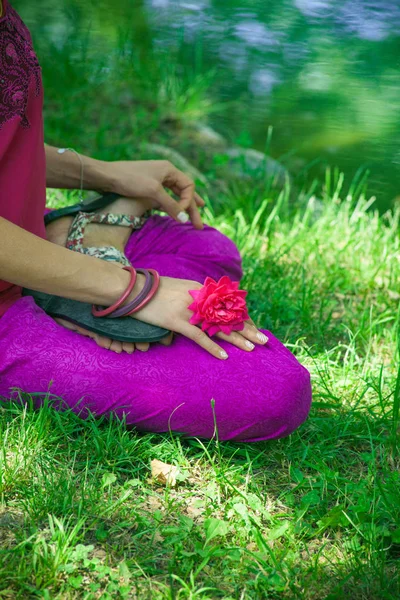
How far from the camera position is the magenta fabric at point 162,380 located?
183 cm

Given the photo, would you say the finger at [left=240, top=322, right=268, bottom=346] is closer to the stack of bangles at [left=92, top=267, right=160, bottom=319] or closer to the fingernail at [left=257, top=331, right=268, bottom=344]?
the fingernail at [left=257, top=331, right=268, bottom=344]

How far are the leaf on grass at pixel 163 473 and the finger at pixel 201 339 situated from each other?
31 cm

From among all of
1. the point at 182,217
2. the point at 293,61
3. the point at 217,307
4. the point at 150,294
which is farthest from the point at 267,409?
the point at 293,61

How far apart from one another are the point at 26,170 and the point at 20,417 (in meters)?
0.66

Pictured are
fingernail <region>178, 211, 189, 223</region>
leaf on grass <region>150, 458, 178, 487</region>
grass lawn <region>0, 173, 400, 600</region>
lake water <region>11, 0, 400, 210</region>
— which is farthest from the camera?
lake water <region>11, 0, 400, 210</region>

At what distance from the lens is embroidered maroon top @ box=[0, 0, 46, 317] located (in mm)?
1825

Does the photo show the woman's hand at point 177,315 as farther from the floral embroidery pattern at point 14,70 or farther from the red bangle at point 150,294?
the floral embroidery pattern at point 14,70

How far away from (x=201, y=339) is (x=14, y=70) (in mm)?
858

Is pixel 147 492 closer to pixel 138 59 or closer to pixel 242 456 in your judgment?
pixel 242 456

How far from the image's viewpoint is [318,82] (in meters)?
3.29

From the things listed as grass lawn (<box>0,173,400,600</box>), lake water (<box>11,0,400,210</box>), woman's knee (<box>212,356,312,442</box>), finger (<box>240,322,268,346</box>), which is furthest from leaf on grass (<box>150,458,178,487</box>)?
lake water (<box>11,0,400,210</box>)

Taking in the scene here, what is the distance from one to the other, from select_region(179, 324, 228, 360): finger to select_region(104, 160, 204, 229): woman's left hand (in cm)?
64

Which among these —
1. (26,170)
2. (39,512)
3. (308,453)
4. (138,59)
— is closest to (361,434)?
(308,453)

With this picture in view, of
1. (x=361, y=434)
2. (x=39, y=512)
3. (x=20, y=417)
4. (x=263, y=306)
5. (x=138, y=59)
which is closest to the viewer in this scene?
(x=39, y=512)
